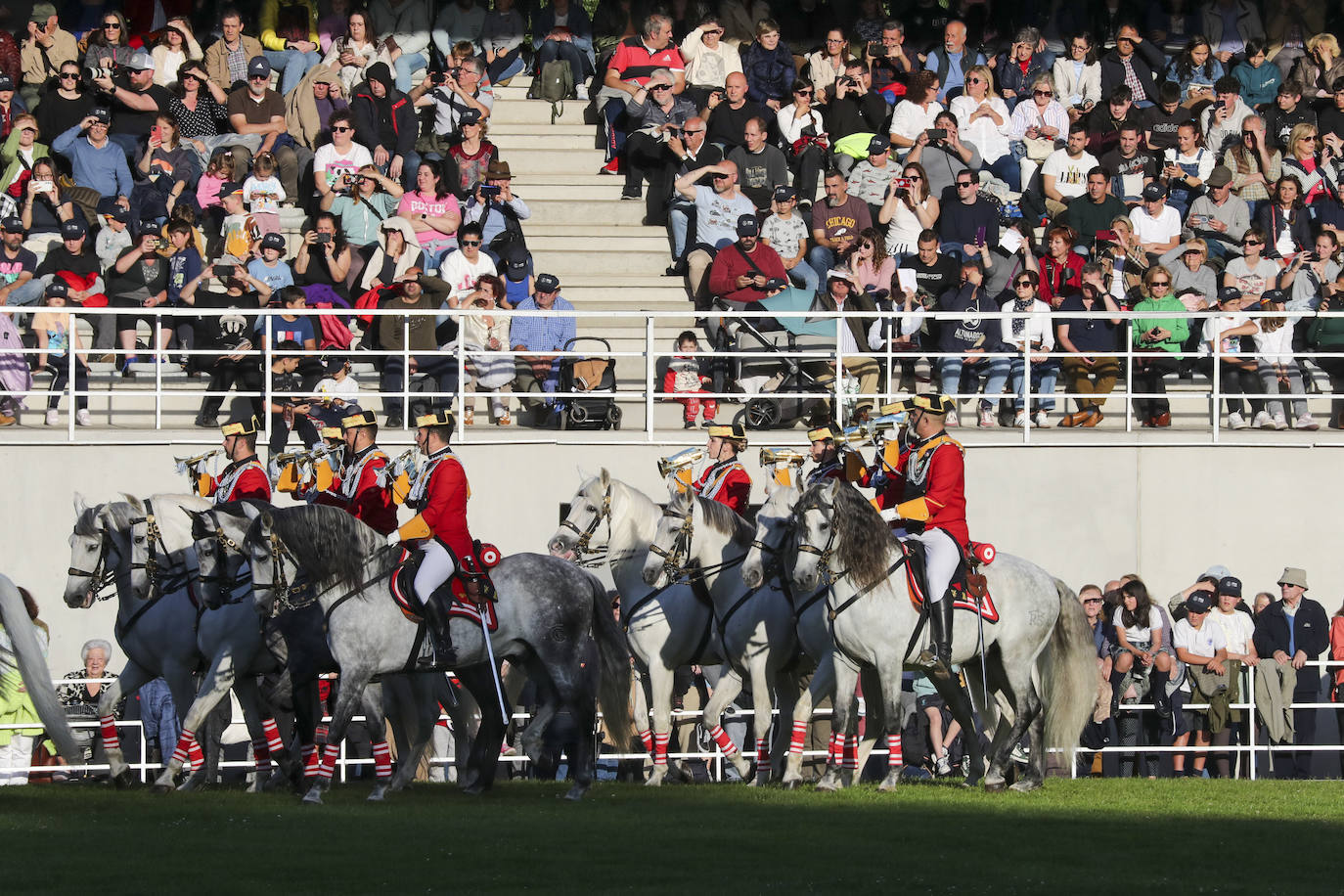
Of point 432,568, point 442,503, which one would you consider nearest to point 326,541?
point 432,568

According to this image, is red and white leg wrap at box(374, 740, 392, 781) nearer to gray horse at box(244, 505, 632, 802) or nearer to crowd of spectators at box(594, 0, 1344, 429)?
gray horse at box(244, 505, 632, 802)

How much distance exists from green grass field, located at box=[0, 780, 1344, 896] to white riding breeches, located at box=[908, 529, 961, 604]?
1.46 metres

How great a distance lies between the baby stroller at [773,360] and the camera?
864 inches

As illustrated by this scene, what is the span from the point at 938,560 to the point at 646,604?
8.60 ft

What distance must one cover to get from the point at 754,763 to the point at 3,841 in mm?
6977

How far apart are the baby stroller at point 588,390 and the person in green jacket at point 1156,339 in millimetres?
5208

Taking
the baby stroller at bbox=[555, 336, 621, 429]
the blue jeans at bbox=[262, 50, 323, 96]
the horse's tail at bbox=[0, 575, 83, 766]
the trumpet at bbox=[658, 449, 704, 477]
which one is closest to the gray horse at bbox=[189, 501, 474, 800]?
the horse's tail at bbox=[0, 575, 83, 766]

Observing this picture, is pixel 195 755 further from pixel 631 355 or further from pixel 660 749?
pixel 631 355

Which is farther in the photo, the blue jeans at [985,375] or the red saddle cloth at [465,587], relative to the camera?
the blue jeans at [985,375]

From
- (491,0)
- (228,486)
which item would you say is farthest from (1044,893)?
(491,0)

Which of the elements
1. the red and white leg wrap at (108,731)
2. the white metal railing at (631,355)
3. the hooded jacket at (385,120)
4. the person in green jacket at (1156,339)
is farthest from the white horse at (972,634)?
the hooded jacket at (385,120)

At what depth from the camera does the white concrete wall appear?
21125 millimetres

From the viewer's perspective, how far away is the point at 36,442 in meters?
20.7

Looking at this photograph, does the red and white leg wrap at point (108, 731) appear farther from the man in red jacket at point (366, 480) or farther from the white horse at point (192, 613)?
the man in red jacket at point (366, 480)
